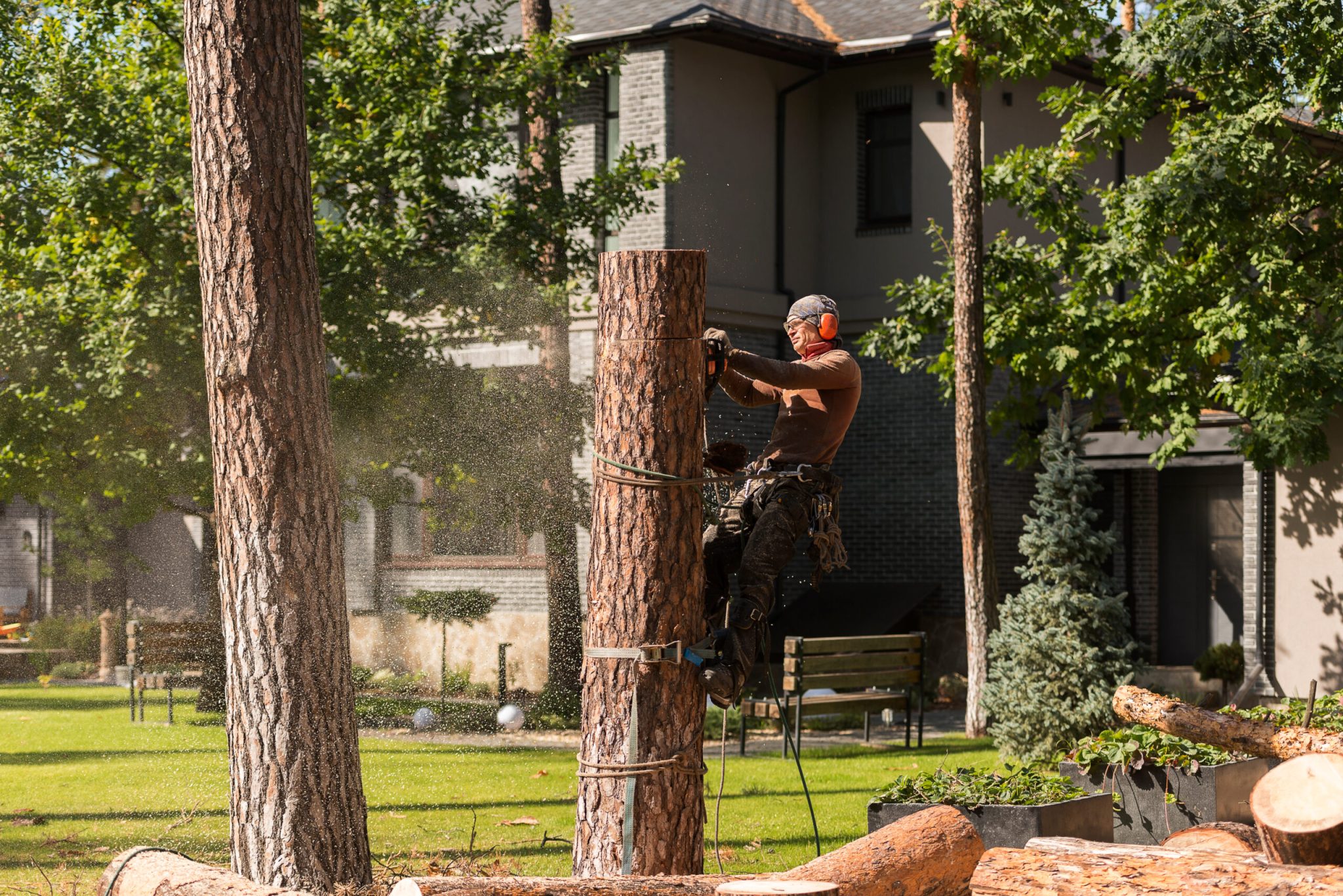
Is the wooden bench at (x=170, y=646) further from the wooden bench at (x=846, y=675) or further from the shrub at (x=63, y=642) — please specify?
the shrub at (x=63, y=642)

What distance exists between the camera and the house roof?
65.4ft

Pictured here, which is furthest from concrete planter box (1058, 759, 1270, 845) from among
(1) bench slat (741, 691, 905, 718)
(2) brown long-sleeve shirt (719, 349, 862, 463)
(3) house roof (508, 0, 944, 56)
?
(3) house roof (508, 0, 944, 56)

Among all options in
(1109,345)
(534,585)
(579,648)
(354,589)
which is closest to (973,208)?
(1109,345)

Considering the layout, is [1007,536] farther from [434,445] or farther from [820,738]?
[434,445]

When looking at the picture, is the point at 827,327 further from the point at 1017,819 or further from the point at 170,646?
the point at 170,646

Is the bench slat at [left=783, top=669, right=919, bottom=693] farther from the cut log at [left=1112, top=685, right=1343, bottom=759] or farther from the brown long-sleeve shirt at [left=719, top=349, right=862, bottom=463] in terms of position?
the brown long-sleeve shirt at [left=719, top=349, right=862, bottom=463]

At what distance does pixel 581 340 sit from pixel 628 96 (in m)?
3.48

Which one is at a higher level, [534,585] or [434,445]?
[434,445]

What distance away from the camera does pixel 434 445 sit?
16.3 meters

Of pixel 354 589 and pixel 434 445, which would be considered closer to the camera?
pixel 434 445

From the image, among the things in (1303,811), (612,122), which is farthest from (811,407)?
(612,122)

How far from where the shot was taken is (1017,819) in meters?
7.35

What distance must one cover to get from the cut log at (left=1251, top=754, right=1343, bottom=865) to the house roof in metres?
15.1

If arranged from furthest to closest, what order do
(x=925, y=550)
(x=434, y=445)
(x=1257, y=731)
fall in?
(x=925, y=550) → (x=434, y=445) → (x=1257, y=731)
